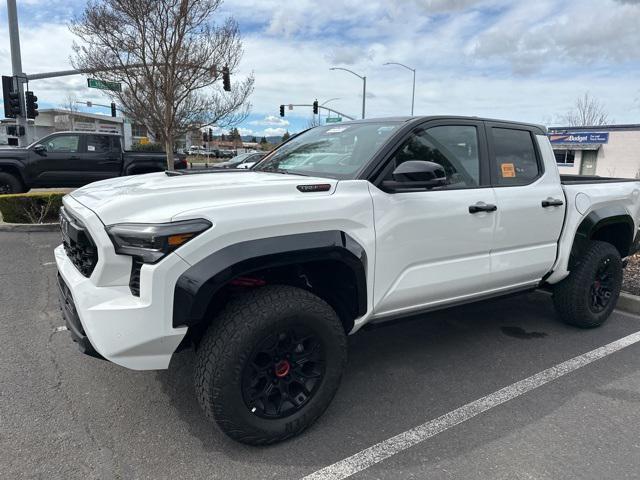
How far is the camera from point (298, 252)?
2574mm

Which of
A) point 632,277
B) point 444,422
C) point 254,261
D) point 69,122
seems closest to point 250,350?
point 254,261

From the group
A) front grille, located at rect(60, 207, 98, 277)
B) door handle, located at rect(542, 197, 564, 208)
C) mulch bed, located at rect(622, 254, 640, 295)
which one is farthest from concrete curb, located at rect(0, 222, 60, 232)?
mulch bed, located at rect(622, 254, 640, 295)

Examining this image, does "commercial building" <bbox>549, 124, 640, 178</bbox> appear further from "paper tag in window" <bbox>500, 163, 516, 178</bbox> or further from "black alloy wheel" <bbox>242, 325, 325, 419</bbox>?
"black alloy wheel" <bbox>242, 325, 325, 419</bbox>

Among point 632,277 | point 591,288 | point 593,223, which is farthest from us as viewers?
point 632,277

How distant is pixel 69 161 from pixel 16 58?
496 cm

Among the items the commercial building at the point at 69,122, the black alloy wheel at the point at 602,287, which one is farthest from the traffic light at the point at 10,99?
the commercial building at the point at 69,122

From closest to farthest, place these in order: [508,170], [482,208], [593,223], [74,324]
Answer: [74,324], [482,208], [508,170], [593,223]

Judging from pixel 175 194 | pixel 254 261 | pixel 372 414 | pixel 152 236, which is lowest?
pixel 372 414

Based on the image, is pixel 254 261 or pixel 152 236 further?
pixel 254 261

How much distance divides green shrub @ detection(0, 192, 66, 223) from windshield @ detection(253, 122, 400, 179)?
6596 mm

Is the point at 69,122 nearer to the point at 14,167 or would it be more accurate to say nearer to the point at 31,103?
the point at 31,103

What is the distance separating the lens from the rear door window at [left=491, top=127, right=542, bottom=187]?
3689 millimetres

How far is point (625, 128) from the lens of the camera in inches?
1465

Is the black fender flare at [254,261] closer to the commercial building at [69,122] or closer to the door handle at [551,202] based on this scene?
the door handle at [551,202]
